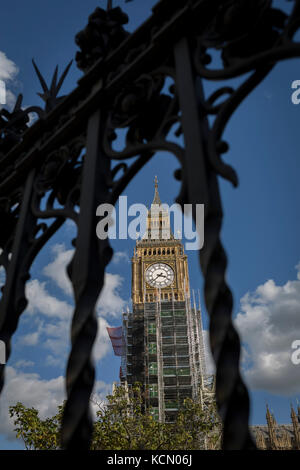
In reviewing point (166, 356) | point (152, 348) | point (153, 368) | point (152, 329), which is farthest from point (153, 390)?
point (152, 329)

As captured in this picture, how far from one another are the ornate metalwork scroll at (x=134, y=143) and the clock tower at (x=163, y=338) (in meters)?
22.7

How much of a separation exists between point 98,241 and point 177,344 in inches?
1170

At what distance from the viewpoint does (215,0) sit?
177 centimetres

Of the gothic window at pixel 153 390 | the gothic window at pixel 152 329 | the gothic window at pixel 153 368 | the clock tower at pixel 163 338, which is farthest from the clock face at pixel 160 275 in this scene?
the gothic window at pixel 153 390

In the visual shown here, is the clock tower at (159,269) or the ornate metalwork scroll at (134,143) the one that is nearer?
the ornate metalwork scroll at (134,143)

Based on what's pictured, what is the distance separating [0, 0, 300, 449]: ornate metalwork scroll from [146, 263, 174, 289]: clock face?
39844mm

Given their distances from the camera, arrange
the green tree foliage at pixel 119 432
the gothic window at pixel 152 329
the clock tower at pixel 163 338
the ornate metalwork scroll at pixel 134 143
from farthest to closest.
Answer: the gothic window at pixel 152 329, the clock tower at pixel 163 338, the green tree foliage at pixel 119 432, the ornate metalwork scroll at pixel 134 143

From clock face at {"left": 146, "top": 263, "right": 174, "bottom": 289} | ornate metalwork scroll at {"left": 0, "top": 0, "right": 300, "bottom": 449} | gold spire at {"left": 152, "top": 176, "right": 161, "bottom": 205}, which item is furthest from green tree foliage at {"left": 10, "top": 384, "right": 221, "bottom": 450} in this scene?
gold spire at {"left": 152, "top": 176, "right": 161, "bottom": 205}

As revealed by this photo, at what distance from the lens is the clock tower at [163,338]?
27547mm

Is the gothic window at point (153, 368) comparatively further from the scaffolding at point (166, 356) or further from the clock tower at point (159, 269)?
the clock tower at point (159, 269)

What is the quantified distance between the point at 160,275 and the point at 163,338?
41.7 feet

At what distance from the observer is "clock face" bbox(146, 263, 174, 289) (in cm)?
4216

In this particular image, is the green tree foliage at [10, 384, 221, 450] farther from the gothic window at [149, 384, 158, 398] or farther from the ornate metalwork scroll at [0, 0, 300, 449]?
the gothic window at [149, 384, 158, 398]

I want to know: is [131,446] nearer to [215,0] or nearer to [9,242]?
[9,242]
